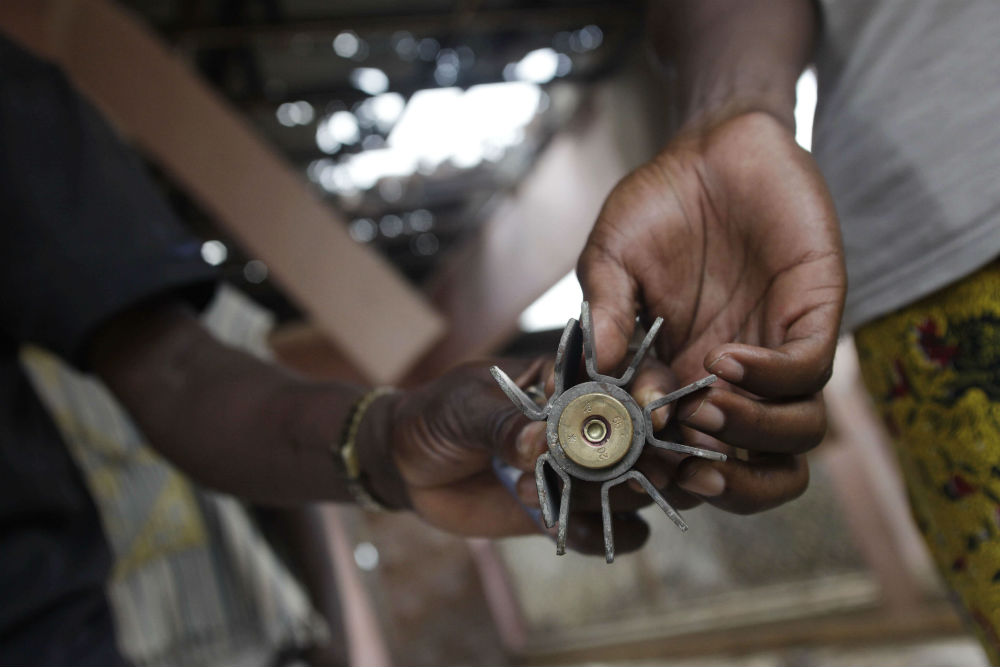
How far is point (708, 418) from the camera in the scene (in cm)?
57

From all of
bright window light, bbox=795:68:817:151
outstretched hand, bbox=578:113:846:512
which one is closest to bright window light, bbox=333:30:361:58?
bright window light, bbox=795:68:817:151

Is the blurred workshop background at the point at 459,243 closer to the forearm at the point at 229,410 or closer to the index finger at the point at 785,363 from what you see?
the forearm at the point at 229,410

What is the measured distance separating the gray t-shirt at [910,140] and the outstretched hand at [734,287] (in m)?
0.11

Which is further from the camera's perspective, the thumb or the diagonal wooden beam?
the diagonal wooden beam

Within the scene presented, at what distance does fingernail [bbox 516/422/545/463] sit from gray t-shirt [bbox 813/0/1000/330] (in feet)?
1.16

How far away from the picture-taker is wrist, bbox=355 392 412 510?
78 centimetres

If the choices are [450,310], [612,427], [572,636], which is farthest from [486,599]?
[612,427]

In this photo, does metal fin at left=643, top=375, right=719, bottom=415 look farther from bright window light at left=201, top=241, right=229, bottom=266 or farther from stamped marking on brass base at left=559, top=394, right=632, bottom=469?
bright window light at left=201, top=241, right=229, bottom=266

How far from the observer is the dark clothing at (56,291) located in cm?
90

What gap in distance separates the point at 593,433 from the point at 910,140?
1.32ft

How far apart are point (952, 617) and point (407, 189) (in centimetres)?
287

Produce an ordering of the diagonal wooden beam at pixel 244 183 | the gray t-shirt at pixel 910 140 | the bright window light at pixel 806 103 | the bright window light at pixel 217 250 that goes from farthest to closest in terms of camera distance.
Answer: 1. the bright window light at pixel 217 250
2. the diagonal wooden beam at pixel 244 183
3. the bright window light at pixel 806 103
4. the gray t-shirt at pixel 910 140

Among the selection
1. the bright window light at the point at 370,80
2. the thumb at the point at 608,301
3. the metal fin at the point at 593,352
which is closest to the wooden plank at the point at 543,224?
the bright window light at the point at 370,80

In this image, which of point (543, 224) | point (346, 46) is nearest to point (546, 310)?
point (543, 224)
